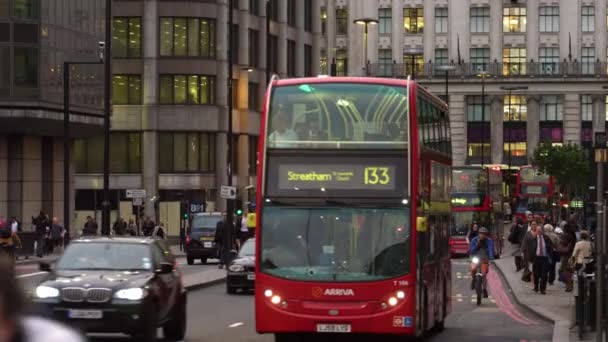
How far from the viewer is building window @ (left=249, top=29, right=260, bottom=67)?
296 feet

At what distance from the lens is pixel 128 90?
277ft

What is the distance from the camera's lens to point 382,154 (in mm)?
18297

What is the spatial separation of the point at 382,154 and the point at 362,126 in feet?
1.64

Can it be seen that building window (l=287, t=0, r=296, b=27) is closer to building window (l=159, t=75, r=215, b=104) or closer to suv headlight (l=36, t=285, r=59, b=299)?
building window (l=159, t=75, r=215, b=104)

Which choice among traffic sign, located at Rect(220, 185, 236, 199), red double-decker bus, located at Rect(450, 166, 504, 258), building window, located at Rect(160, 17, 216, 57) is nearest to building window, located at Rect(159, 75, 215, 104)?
building window, located at Rect(160, 17, 216, 57)

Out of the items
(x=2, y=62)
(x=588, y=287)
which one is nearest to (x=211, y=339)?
(x=588, y=287)

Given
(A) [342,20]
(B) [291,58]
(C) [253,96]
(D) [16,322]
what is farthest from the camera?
(A) [342,20]

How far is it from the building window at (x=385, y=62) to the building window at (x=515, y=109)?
10.3 m

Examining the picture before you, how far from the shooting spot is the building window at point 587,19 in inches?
4788

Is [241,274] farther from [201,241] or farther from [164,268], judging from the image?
[201,241]

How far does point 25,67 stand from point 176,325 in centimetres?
4239

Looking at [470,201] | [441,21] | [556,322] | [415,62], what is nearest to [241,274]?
[556,322]

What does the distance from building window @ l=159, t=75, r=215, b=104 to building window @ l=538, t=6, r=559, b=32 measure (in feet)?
151

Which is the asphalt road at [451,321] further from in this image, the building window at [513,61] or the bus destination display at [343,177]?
the building window at [513,61]
